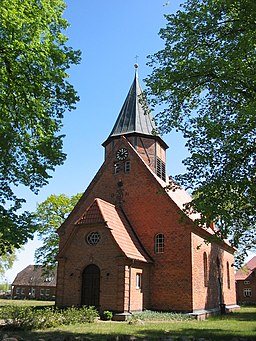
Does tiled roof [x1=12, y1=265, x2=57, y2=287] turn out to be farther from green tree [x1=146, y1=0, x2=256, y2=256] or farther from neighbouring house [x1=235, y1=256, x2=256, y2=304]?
green tree [x1=146, y1=0, x2=256, y2=256]

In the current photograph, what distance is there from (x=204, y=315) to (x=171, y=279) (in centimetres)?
292

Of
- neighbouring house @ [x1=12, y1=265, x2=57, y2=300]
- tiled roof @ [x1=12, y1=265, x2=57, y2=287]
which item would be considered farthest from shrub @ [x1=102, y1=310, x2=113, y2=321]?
tiled roof @ [x1=12, y1=265, x2=57, y2=287]

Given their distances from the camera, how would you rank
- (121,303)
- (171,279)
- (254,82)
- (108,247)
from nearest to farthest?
(254,82) < (121,303) < (108,247) < (171,279)

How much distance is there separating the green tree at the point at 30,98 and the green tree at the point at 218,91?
4.15 meters

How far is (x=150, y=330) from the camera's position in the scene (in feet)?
48.3

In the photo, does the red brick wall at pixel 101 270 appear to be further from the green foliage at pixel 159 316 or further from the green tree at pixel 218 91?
the green tree at pixel 218 91

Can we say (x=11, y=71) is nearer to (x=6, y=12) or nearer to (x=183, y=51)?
(x=6, y=12)

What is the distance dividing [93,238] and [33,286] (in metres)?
45.4

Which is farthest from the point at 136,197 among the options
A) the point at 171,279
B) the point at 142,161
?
the point at 171,279

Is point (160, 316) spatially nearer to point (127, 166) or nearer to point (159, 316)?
point (159, 316)

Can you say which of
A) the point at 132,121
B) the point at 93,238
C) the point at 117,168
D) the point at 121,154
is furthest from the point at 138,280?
the point at 132,121

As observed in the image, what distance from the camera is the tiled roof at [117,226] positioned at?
21.0m

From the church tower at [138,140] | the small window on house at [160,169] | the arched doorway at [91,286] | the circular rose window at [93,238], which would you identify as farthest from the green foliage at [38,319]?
the small window on house at [160,169]

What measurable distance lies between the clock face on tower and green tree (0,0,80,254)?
1160 cm
